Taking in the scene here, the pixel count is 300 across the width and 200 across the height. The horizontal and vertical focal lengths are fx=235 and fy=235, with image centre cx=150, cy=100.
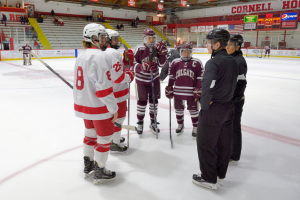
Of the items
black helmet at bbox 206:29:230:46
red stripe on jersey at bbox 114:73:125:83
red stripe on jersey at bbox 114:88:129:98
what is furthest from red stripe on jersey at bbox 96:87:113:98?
black helmet at bbox 206:29:230:46

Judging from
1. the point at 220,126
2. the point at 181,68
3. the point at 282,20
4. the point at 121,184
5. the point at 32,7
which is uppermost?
the point at 32,7

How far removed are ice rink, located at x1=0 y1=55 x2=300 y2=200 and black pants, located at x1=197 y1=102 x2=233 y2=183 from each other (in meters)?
0.20

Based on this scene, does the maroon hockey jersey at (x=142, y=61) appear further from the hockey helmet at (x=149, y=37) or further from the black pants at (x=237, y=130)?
the black pants at (x=237, y=130)

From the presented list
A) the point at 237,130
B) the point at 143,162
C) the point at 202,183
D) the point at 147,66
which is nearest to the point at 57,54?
the point at 147,66

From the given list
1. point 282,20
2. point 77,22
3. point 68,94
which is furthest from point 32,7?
point 282,20

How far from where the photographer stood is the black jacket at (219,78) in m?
1.84

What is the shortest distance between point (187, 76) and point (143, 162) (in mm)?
1262

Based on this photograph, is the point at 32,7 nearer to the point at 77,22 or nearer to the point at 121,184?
the point at 77,22

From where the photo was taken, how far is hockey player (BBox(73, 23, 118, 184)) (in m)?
1.91

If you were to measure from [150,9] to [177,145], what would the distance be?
28505 mm

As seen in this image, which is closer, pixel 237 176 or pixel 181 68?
pixel 237 176

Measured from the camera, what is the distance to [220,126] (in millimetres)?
1995

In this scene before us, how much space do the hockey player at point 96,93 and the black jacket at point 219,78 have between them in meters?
0.77

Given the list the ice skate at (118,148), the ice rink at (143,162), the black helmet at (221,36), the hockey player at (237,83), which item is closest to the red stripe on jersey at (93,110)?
A: the ice rink at (143,162)
